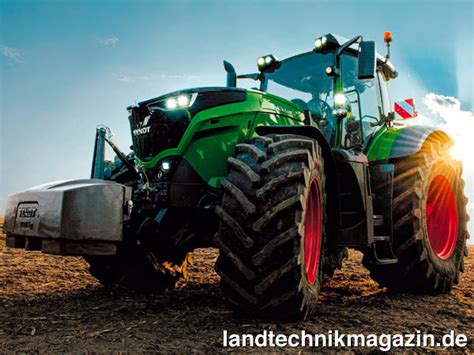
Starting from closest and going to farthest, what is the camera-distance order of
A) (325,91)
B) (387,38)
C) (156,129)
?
(156,129) → (325,91) → (387,38)

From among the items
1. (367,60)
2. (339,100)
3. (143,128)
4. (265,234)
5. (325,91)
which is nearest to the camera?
(265,234)

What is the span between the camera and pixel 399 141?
516 cm

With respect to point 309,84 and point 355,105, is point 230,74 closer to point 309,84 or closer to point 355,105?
point 309,84

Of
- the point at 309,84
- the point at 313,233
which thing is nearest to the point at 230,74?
the point at 309,84

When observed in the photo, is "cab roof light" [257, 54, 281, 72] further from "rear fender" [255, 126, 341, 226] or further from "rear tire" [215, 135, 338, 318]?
"rear tire" [215, 135, 338, 318]

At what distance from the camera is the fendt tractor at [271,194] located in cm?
305

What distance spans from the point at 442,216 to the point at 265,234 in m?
3.57

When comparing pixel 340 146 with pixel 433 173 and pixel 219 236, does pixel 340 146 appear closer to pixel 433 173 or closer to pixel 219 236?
pixel 433 173

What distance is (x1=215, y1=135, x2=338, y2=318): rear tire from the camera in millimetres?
2979

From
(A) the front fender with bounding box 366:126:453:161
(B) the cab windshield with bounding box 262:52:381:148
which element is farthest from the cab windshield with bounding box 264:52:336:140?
(A) the front fender with bounding box 366:126:453:161

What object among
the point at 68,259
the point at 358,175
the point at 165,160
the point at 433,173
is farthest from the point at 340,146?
the point at 68,259

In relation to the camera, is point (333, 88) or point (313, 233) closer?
point (313, 233)

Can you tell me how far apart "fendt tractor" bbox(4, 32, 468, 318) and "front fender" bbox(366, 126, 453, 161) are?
0.02m

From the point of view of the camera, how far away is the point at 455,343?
3.11 m
